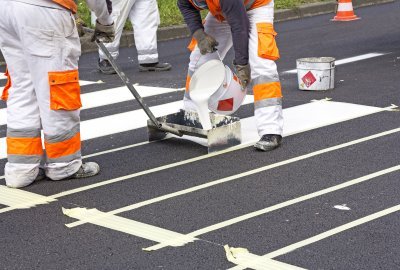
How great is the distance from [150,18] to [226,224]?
235 inches

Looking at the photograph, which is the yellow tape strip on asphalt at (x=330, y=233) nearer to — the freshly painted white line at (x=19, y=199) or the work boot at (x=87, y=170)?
the freshly painted white line at (x=19, y=199)

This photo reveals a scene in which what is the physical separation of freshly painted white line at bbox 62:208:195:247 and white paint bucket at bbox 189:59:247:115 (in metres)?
1.70

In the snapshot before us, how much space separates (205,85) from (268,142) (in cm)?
69

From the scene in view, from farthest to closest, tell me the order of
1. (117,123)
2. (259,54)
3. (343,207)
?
(117,123)
(259,54)
(343,207)

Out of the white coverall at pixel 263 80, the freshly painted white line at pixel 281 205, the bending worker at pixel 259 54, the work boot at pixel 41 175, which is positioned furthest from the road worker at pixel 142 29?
the freshly painted white line at pixel 281 205

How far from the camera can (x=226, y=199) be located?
5.73 meters

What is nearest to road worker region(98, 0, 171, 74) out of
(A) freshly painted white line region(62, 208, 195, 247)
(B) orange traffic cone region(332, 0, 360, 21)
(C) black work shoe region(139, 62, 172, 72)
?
(C) black work shoe region(139, 62, 172, 72)

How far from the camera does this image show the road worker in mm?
10766

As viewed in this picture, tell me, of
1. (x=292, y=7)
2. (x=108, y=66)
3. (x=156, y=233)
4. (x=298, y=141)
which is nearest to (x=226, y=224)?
(x=156, y=233)

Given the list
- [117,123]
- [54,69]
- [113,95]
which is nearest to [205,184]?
[54,69]

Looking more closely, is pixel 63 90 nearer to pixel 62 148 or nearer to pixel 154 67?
pixel 62 148

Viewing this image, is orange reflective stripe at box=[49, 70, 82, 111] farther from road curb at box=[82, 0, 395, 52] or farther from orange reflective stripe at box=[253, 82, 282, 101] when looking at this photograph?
road curb at box=[82, 0, 395, 52]

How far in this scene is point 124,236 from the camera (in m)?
5.15

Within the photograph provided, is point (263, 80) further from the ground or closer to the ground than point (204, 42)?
closer to the ground
